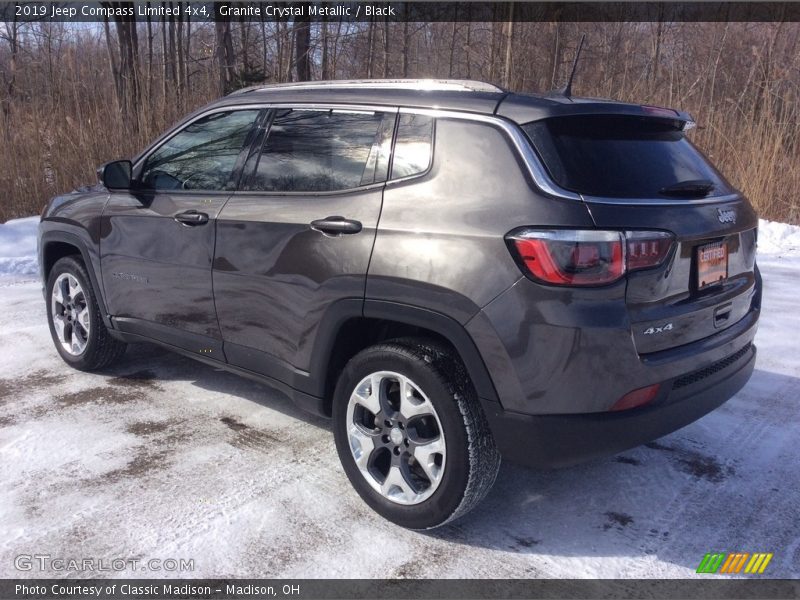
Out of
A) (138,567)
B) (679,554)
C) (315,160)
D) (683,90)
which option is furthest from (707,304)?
(683,90)

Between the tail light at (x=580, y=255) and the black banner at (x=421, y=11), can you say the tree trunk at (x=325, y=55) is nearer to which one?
the black banner at (x=421, y=11)

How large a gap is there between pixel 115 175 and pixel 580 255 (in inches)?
117

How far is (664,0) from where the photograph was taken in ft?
55.3

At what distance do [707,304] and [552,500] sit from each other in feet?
3.72

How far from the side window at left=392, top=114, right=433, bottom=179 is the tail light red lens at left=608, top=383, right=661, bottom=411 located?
1.21 metres

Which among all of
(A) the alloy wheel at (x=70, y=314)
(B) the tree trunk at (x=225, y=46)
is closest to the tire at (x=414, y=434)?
(A) the alloy wheel at (x=70, y=314)

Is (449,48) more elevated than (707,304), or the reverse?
(449,48)

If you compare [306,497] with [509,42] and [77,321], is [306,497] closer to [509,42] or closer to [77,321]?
[77,321]

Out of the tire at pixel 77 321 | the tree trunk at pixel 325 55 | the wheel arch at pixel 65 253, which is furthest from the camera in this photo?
the tree trunk at pixel 325 55

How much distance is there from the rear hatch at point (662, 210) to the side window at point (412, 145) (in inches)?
17.5

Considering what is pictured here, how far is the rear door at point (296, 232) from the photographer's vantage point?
3.09 m

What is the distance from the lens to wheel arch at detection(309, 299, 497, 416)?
268 centimetres

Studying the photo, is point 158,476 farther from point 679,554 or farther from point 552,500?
point 679,554

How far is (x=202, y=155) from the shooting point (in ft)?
13.2
